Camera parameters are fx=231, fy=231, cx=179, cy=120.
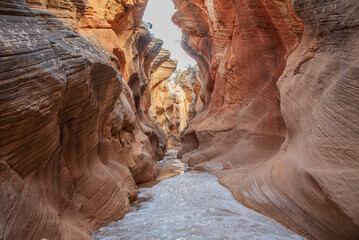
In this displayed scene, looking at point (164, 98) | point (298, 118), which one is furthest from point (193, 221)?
point (164, 98)

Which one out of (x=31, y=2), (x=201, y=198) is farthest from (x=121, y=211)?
(x=31, y=2)

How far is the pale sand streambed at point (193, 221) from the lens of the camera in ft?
10.6

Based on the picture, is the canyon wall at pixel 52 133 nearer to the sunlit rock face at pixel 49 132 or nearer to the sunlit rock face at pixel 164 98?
the sunlit rock face at pixel 49 132

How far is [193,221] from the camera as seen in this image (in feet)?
12.3

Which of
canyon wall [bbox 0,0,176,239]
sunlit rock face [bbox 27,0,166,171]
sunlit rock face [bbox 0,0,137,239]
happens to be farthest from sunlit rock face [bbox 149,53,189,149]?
sunlit rock face [bbox 0,0,137,239]

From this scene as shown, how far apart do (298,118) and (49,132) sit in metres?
4.30

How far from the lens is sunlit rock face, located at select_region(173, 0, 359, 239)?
3.06 m

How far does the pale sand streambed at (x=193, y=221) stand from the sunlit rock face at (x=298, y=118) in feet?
1.32

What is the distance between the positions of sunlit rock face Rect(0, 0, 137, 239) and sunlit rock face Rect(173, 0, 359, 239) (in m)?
3.06

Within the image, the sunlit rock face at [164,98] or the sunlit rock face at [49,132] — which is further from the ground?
the sunlit rock face at [49,132]

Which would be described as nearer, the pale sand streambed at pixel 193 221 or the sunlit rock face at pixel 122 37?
the pale sand streambed at pixel 193 221

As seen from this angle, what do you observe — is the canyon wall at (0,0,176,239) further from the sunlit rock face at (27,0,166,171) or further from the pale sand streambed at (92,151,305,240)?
the sunlit rock face at (27,0,166,171)

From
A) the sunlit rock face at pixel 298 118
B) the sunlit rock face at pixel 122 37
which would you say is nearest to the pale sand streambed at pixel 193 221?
the sunlit rock face at pixel 298 118

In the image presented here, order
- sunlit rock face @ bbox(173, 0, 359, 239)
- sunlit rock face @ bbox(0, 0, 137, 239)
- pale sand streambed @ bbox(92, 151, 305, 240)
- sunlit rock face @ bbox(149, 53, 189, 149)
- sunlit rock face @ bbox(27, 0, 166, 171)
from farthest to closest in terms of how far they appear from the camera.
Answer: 1. sunlit rock face @ bbox(149, 53, 189, 149)
2. sunlit rock face @ bbox(27, 0, 166, 171)
3. pale sand streambed @ bbox(92, 151, 305, 240)
4. sunlit rock face @ bbox(173, 0, 359, 239)
5. sunlit rock face @ bbox(0, 0, 137, 239)
